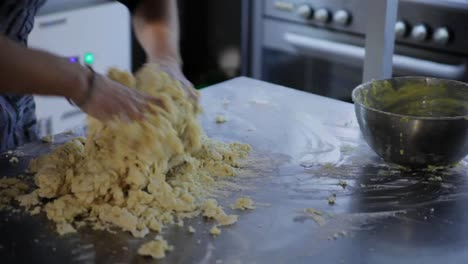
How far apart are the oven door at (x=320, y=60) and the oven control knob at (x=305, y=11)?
46mm

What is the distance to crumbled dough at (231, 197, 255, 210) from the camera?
117 centimetres

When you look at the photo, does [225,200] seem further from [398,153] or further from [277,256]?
[398,153]

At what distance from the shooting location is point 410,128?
1.25m

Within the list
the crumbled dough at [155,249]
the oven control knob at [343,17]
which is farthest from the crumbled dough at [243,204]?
the oven control knob at [343,17]

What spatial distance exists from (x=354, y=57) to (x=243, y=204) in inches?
51.3

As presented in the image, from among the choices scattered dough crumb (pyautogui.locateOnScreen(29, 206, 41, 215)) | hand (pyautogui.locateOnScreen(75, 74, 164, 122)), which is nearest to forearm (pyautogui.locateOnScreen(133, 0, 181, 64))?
hand (pyautogui.locateOnScreen(75, 74, 164, 122))

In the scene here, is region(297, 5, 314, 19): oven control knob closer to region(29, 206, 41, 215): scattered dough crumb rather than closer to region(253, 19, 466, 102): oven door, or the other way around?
region(253, 19, 466, 102): oven door

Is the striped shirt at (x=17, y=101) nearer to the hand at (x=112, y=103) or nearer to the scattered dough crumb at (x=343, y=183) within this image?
the hand at (x=112, y=103)


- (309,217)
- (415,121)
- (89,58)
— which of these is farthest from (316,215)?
(89,58)

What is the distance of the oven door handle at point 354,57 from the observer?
2.14 metres

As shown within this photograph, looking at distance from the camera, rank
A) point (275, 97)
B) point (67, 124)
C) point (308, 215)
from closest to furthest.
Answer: point (308, 215) < point (275, 97) < point (67, 124)

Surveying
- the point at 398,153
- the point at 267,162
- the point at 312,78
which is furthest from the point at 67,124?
the point at 398,153

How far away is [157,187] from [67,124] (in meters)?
1.37

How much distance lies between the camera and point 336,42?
2422mm
